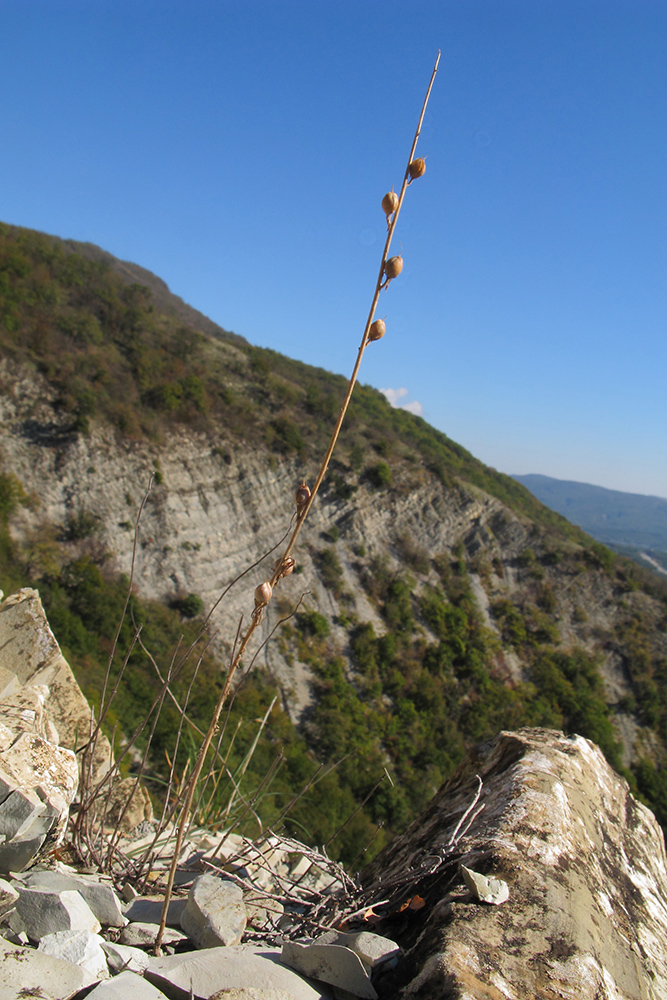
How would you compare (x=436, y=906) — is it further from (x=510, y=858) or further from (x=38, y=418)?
(x=38, y=418)

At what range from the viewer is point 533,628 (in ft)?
107

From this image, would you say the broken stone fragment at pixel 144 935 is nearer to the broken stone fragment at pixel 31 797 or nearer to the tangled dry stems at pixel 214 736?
the tangled dry stems at pixel 214 736

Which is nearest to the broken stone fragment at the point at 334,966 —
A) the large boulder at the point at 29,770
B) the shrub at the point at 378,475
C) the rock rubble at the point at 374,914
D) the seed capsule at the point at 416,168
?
the rock rubble at the point at 374,914

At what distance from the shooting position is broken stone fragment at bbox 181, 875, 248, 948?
1.51 meters

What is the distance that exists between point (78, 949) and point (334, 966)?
603 millimetres

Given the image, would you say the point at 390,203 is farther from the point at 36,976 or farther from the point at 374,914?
the point at 374,914

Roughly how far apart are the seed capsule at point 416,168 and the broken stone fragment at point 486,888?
1.65 metres

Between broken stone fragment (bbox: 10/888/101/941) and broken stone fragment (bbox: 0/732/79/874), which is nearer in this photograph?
broken stone fragment (bbox: 10/888/101/941)

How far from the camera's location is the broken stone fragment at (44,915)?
1.35 metres

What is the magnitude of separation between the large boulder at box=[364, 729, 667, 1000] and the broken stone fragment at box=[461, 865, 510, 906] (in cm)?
2

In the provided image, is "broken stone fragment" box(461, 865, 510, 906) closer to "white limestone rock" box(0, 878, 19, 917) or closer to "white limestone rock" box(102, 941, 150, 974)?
"white limestone rock" box(102, 941, 150, 974)

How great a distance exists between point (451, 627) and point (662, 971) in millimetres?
30348

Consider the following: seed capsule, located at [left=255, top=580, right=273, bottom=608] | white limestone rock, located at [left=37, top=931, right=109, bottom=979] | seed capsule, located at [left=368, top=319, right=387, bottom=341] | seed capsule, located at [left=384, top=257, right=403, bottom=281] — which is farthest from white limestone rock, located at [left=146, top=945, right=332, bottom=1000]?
seed capsule, located at [left=384, top=257, right=403, bottom=281]

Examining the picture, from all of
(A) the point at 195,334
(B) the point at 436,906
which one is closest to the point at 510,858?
(B) the point at 436,906
